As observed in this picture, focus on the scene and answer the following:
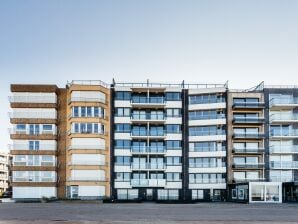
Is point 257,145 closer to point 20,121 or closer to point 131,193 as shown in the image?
point 131,193

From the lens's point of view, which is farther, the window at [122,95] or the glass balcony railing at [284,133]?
the window at [122,95]

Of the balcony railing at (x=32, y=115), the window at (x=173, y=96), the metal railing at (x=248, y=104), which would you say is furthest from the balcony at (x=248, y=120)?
the balcony railing at (x=32, y=115)

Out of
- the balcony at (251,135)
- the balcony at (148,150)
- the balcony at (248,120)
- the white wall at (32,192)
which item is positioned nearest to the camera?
the white wall at (32,192)

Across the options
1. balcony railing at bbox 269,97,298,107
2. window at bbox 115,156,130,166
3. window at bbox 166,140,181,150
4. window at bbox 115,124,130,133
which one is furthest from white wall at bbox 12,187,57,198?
balcony railing at bbox 269,97,298,107

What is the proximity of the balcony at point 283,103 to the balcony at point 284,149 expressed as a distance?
6481 mm

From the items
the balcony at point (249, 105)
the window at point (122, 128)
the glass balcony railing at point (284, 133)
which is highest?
the balcony at point (249, 105)

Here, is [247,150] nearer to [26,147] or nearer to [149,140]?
[149,140]

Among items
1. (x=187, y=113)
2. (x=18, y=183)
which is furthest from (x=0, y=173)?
(x=187, y=113)

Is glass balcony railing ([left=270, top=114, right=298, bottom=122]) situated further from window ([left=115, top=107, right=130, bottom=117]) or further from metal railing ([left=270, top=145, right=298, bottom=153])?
window ([left=115, top=107, right=130, bottom=117])

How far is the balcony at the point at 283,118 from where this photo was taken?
241 ft

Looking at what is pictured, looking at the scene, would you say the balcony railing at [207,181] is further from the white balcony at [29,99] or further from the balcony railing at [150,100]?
the white balcony at [29,99]

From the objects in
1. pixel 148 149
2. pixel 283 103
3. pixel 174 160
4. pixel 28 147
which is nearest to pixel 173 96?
pixel 148 149

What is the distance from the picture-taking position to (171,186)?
73.2 m

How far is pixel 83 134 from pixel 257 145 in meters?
28.1
